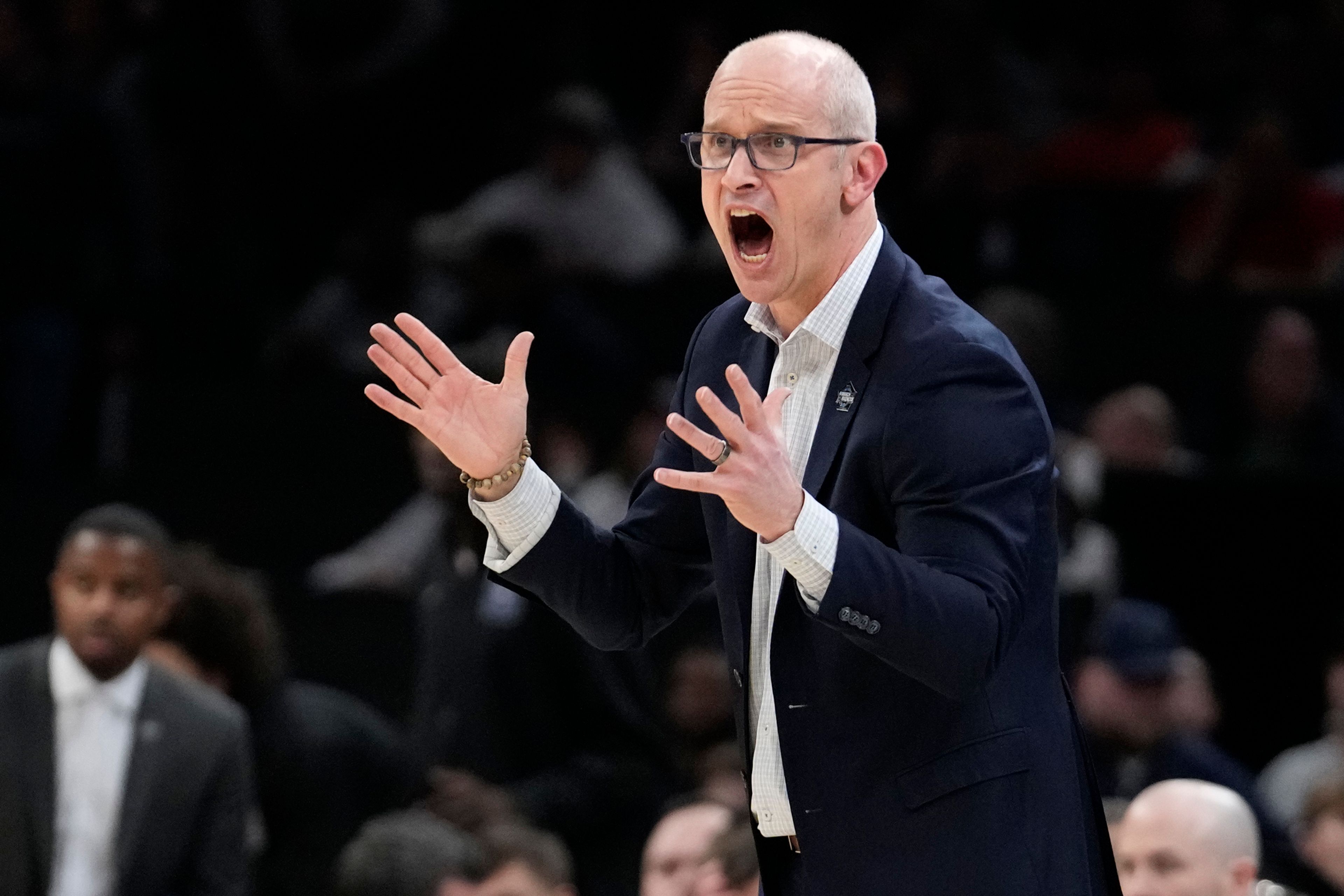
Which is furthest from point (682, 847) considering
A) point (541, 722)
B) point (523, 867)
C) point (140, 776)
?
point (140, 776)

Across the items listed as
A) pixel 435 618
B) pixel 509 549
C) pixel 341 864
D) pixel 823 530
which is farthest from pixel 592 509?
pixel 823 530

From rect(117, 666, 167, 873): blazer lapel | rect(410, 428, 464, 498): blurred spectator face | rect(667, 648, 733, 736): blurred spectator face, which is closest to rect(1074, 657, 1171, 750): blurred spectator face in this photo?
rect(667, 648, 733, 736): blurred spectator face

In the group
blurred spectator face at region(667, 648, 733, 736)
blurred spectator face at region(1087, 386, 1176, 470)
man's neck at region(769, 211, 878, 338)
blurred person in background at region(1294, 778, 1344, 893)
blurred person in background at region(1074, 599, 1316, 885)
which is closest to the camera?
man's neck at region(769, 211, 878, 338)

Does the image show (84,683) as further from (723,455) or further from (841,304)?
(723,455)

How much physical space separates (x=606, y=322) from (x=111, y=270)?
2491 millimetres

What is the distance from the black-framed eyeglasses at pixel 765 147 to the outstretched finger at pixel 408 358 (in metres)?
0.45

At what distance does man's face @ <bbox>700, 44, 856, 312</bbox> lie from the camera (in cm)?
263

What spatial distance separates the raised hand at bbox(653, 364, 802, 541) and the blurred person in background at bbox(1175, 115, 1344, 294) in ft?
19.2

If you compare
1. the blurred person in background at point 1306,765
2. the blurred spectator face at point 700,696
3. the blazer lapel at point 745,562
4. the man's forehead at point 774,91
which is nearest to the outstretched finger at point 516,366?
the blazer lapel at point 745,562

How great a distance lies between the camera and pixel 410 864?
4.67 metres

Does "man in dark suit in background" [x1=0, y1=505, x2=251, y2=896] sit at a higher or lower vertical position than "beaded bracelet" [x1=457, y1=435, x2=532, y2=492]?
higher

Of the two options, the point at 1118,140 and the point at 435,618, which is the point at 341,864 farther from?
the point at 1118,140

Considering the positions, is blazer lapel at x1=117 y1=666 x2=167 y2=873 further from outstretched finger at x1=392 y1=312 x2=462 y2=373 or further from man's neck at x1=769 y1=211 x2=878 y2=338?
man's neck at x1=769 y1=211 x2=878 y2=338

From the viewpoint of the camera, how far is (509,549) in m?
2.77
